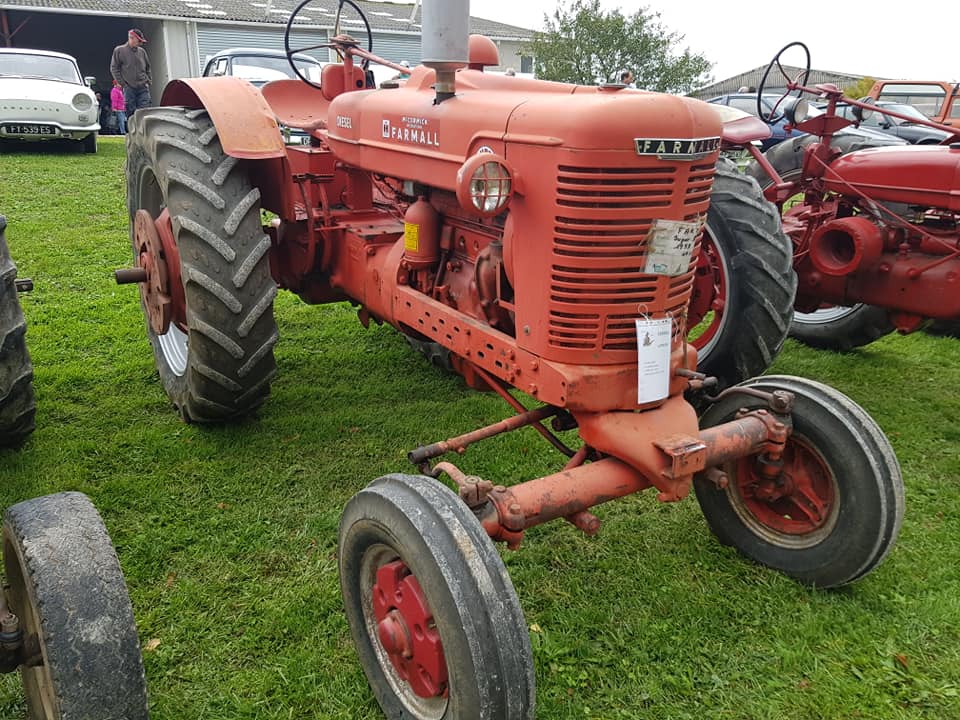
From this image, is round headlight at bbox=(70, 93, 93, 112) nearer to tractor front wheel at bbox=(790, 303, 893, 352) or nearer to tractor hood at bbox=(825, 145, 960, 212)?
tractor front wheel at bbox=(790, 303, 893, 352)

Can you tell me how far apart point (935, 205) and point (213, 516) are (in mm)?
3800

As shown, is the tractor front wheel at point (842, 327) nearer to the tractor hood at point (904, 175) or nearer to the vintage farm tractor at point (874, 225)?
the vintage farm tractor at point (874, 225)

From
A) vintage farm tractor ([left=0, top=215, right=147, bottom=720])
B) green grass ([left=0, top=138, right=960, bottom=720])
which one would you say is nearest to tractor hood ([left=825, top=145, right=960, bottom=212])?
green grass ([left=0, top=138, right=960, bottom=720])

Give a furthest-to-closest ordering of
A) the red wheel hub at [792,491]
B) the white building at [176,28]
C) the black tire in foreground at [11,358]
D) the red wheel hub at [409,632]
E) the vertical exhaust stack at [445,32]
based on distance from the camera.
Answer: the white building at [176,28]
the black tire in foreground at [11,358]
the red wheel hub at [792,491]
the vertical exhaust stack at [445,32]
the red wheel hub at [409,632]

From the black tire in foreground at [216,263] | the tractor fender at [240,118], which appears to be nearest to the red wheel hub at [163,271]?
the black tire in foreground at [216,263]

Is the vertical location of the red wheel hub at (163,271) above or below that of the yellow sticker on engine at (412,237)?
below

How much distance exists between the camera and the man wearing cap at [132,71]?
13.1 meters

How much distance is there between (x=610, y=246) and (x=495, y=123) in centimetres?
54

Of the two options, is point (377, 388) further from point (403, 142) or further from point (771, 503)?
point (771, 503)

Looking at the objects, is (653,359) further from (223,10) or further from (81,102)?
(223,10)

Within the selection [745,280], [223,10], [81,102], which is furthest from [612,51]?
[745,280]

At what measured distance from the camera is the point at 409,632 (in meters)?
2.09

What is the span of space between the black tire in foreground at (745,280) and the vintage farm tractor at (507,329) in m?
0.96

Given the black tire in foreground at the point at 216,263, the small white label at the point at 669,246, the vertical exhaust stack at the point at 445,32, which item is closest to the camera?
the small white label at the point at 669,246
